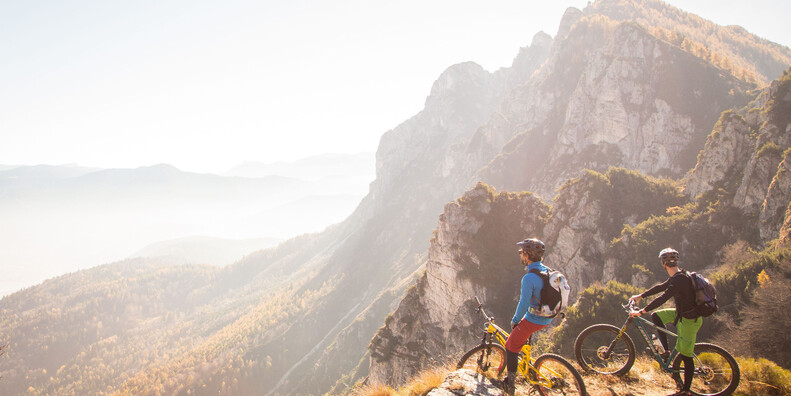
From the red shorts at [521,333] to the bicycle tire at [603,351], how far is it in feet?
8.41

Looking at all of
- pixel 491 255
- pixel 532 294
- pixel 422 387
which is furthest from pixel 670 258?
pixel 491 255

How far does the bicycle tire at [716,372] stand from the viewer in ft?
30.4

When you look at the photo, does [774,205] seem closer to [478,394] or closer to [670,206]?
[670,206]

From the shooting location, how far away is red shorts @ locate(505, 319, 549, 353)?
891 cm

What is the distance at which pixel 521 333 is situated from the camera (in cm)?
894

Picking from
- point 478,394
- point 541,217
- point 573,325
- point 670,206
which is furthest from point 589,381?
point 670,206

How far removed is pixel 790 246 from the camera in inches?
1066

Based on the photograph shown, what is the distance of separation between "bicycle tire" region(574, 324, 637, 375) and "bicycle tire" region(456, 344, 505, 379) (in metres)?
2.43

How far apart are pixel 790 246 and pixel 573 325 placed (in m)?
18.0

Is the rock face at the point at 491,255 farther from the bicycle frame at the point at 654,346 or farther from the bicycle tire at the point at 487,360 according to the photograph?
the bicycle tire at the point at 487,360

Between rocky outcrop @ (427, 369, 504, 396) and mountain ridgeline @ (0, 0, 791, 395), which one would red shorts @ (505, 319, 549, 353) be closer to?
rocky outcrop @ (427, 369, 504, 396)

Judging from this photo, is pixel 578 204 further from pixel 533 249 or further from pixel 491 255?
pixel 533 249

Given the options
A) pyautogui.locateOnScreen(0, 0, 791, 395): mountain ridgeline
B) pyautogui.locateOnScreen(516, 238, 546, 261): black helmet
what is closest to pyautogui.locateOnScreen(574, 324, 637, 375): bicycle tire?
pyautogui.locateOnScreen(516, 238, 546, 261): black helmet

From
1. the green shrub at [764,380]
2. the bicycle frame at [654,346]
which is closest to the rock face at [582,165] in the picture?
the bicycle frame at [654,346]
